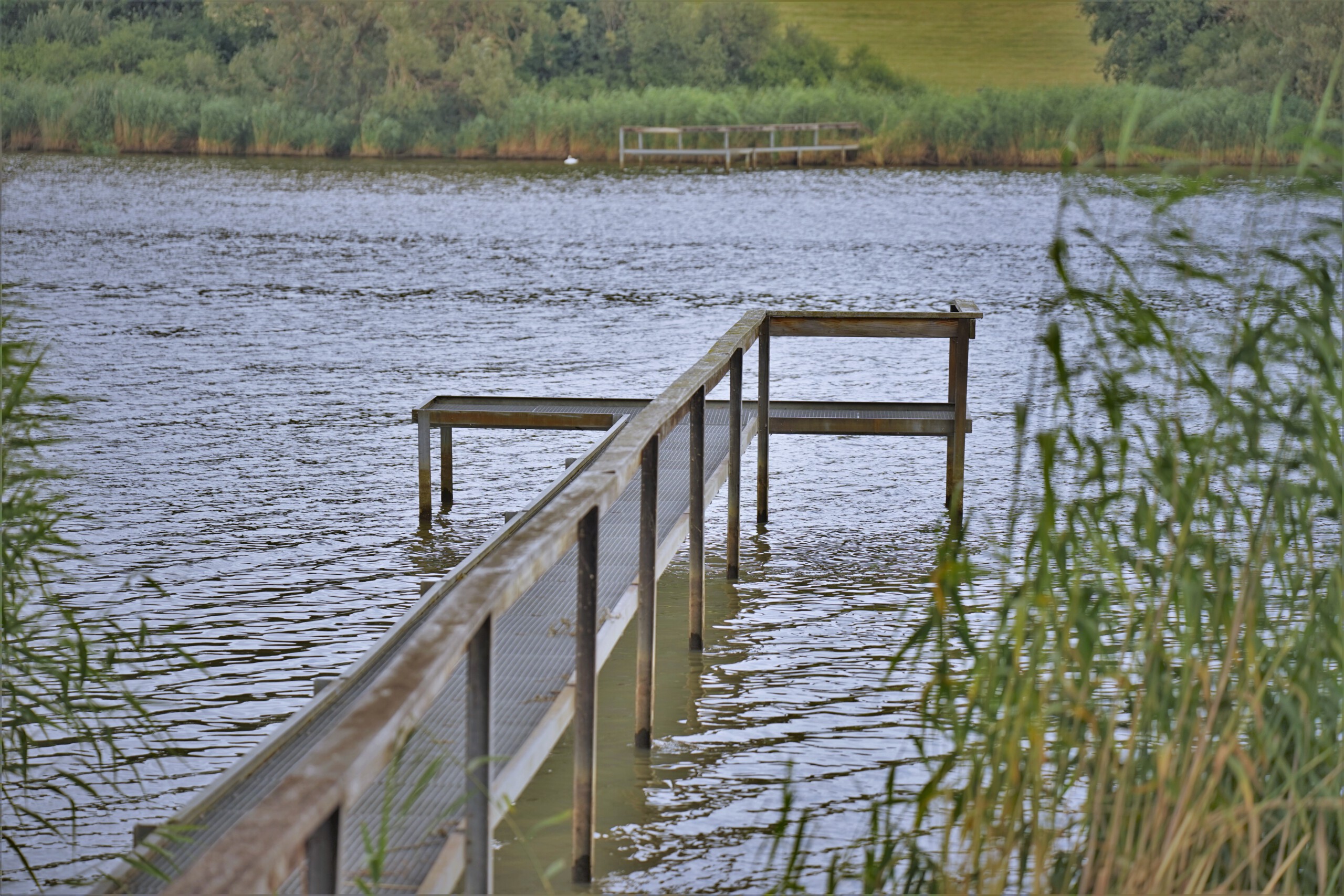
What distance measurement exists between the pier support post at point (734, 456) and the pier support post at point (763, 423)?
22.9 inches

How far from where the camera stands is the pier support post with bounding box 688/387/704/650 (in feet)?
18.3

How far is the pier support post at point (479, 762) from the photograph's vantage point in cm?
268

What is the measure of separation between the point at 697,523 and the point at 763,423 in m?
2.18

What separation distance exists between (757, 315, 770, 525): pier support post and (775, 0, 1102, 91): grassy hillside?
2304 inches

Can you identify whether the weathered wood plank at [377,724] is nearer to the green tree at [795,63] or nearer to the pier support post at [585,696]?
the pier support post at [585,696]

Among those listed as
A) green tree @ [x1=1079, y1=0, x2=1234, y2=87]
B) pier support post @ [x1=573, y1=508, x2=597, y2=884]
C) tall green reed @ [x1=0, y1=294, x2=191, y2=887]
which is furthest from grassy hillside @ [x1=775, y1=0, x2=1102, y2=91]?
pier support post @ [x1=573, y1=508, x2=597, y2=884]

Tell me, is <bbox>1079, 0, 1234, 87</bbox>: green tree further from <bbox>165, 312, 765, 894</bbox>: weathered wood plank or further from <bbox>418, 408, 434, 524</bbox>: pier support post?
<bbox>165, 312, 765, 894</bbox>: weathered wood plank

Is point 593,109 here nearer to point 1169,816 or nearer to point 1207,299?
point 1207,299

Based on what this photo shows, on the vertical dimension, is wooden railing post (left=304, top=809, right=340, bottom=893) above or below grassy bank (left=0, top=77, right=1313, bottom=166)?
below

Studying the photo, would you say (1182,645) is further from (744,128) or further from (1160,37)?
(1160,37)

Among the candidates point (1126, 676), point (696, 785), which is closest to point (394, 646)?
point (696, 785)

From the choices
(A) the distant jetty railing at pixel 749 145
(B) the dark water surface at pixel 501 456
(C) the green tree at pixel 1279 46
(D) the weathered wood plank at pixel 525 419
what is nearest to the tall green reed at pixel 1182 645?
(B) the dark water surface at pixel 501 456

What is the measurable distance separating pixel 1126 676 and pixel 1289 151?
1.26 metres

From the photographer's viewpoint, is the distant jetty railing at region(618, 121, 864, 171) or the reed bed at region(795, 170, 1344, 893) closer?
the reed bed at region(795, 170, 1344, 893)
